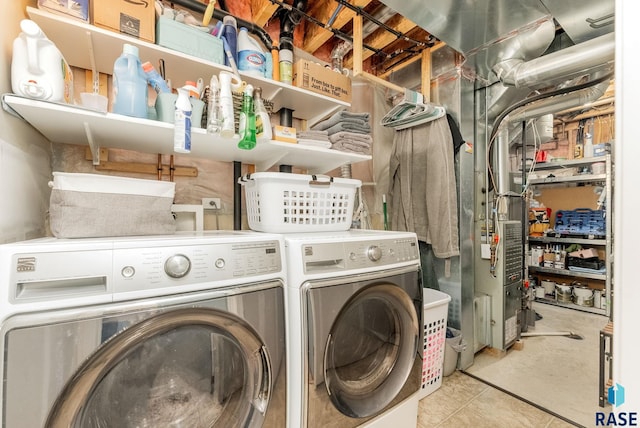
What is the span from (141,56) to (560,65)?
2.23 metres

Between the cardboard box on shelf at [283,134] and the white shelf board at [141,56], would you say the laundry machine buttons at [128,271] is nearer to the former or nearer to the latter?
the cardboard box on shelf at [283,134]

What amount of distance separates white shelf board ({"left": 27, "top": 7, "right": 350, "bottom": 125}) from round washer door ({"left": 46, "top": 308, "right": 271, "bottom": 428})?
1.16 metres

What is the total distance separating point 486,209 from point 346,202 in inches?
57.0

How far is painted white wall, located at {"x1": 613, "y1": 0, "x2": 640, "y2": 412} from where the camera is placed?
845 mm

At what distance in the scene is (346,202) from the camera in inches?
57.8

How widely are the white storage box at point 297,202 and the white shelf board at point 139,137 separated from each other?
19cm

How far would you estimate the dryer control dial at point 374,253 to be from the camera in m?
1.15

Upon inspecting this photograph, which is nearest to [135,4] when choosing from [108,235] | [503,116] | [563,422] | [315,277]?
[108,235]

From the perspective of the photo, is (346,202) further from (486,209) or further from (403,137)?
(486,209)

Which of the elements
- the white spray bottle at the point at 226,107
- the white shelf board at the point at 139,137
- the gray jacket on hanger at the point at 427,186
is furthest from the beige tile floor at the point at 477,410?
the white spray bottle at the point at 226,107

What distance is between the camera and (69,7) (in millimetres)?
1085

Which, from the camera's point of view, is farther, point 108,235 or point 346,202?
point 346,202

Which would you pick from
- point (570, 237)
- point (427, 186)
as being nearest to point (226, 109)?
point (427, 186)

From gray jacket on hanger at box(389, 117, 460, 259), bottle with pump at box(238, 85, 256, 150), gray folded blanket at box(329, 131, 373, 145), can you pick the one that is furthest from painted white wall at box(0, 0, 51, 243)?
gray jacket on hanger at box(389, 117, 460, 259)
